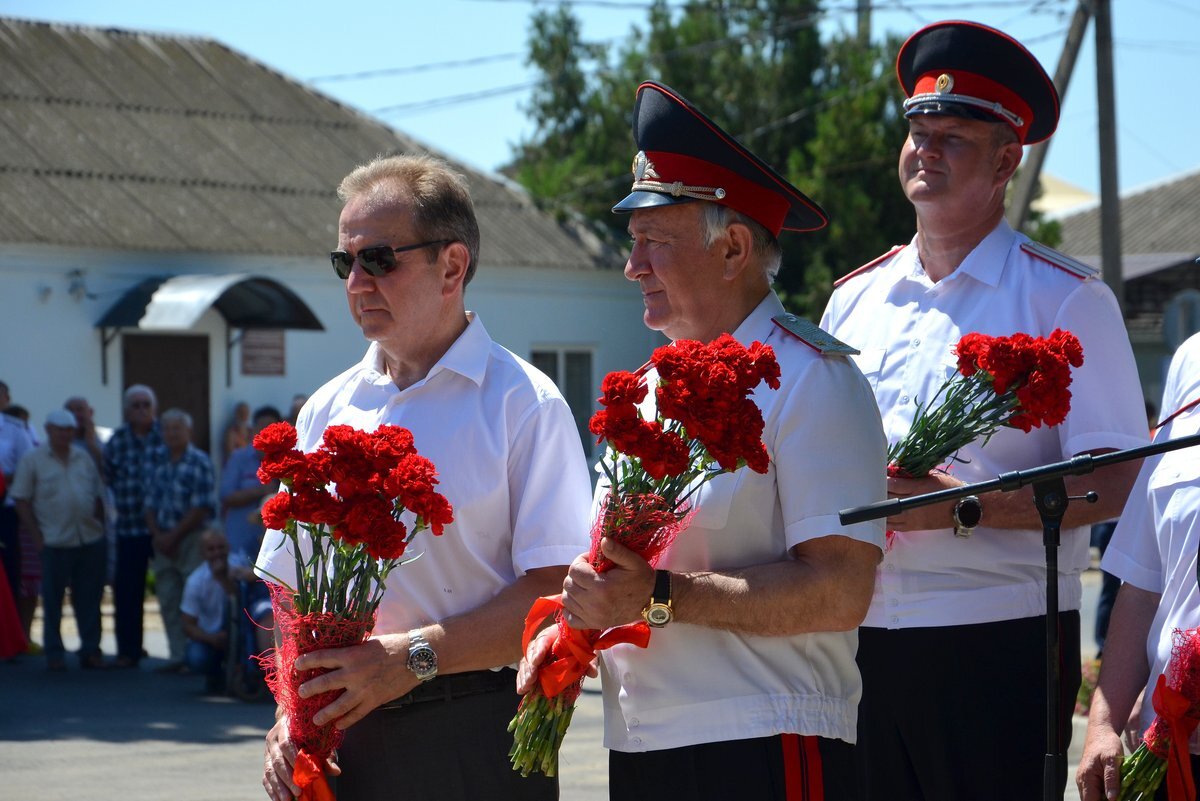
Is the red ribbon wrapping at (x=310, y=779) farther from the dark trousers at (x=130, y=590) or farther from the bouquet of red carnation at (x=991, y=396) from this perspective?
the dark trousers at (x=130, y=590)

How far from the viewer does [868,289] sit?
13.1 ft

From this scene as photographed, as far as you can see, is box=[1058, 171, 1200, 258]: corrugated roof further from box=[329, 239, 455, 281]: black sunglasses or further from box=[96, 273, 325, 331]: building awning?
box=[329, 239, 455, 281]: black sunglasses

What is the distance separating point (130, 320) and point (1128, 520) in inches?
618

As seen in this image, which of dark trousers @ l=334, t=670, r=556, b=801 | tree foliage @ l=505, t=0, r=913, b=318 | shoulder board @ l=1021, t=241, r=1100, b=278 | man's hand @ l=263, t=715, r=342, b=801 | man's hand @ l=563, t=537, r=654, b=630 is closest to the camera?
man's hand @ l=563, t=537, r=654, b=630

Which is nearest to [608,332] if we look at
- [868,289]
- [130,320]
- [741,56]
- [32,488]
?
[741,56]

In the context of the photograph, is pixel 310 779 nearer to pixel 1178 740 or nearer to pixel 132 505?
pixel 1178 740

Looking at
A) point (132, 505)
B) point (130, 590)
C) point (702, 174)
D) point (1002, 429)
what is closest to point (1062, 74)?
point (132, 505)

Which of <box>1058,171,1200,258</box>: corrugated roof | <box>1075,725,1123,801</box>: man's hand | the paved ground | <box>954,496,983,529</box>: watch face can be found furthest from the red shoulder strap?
<box>1058,171,1200,258</box>: corrugated roof

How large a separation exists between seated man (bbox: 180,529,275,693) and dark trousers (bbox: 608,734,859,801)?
8.27m

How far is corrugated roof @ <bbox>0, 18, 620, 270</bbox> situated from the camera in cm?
1850

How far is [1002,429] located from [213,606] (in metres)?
8.65

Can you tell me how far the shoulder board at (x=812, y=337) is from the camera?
2.95m

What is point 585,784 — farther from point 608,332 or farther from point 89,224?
point 608,332

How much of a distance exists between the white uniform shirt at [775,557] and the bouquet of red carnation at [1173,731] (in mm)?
584
